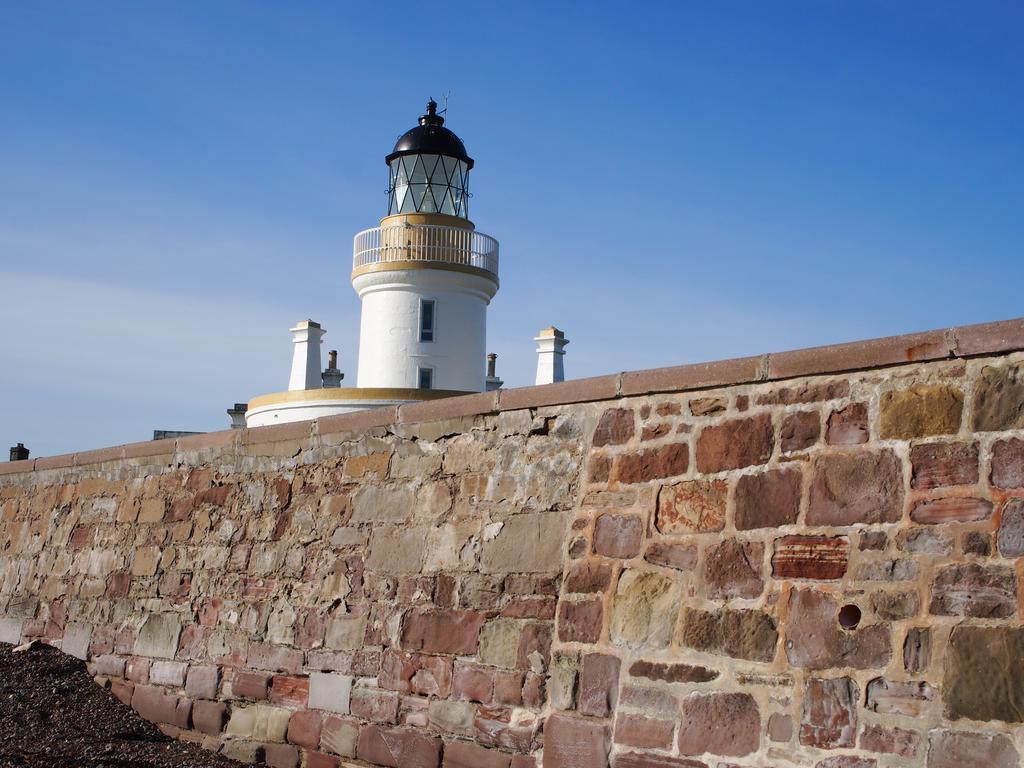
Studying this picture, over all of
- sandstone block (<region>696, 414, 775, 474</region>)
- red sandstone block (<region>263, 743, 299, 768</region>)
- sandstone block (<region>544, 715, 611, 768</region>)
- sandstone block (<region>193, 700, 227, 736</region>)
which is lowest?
red sandstone block (<region>263, 743, 299, 768</region>)

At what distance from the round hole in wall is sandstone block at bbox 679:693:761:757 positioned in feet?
1.69

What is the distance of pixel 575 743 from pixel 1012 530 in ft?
7.29

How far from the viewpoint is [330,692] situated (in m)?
7.19

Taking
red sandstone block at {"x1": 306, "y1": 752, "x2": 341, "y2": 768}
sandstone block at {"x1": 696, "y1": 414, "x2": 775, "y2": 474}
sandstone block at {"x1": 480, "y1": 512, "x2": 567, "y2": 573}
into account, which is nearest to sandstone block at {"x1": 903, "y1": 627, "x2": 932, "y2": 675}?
sandstone block at {"x1": 696, "y1": 414, "x2": 775, "y2": 474}

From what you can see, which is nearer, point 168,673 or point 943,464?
point 943,464

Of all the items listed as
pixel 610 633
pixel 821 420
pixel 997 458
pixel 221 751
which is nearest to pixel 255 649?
pixel 221 751

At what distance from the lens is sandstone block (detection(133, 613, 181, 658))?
842 cm

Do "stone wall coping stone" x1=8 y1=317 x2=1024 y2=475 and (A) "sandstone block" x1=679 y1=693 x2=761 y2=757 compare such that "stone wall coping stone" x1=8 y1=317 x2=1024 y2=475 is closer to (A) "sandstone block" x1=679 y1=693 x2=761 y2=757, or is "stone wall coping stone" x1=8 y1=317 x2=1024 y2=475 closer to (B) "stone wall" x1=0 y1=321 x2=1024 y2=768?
(B) "stone wall" x1=0 y1=321 x2=1024 y2=768

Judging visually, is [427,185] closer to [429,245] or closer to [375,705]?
[429,245]

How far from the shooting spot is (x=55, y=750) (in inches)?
297

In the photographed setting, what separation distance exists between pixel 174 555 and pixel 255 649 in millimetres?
1245

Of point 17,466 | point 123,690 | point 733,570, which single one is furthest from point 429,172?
point 733,570

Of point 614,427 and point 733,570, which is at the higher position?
point 614,427

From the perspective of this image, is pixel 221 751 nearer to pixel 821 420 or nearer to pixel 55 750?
pixel 55 750
